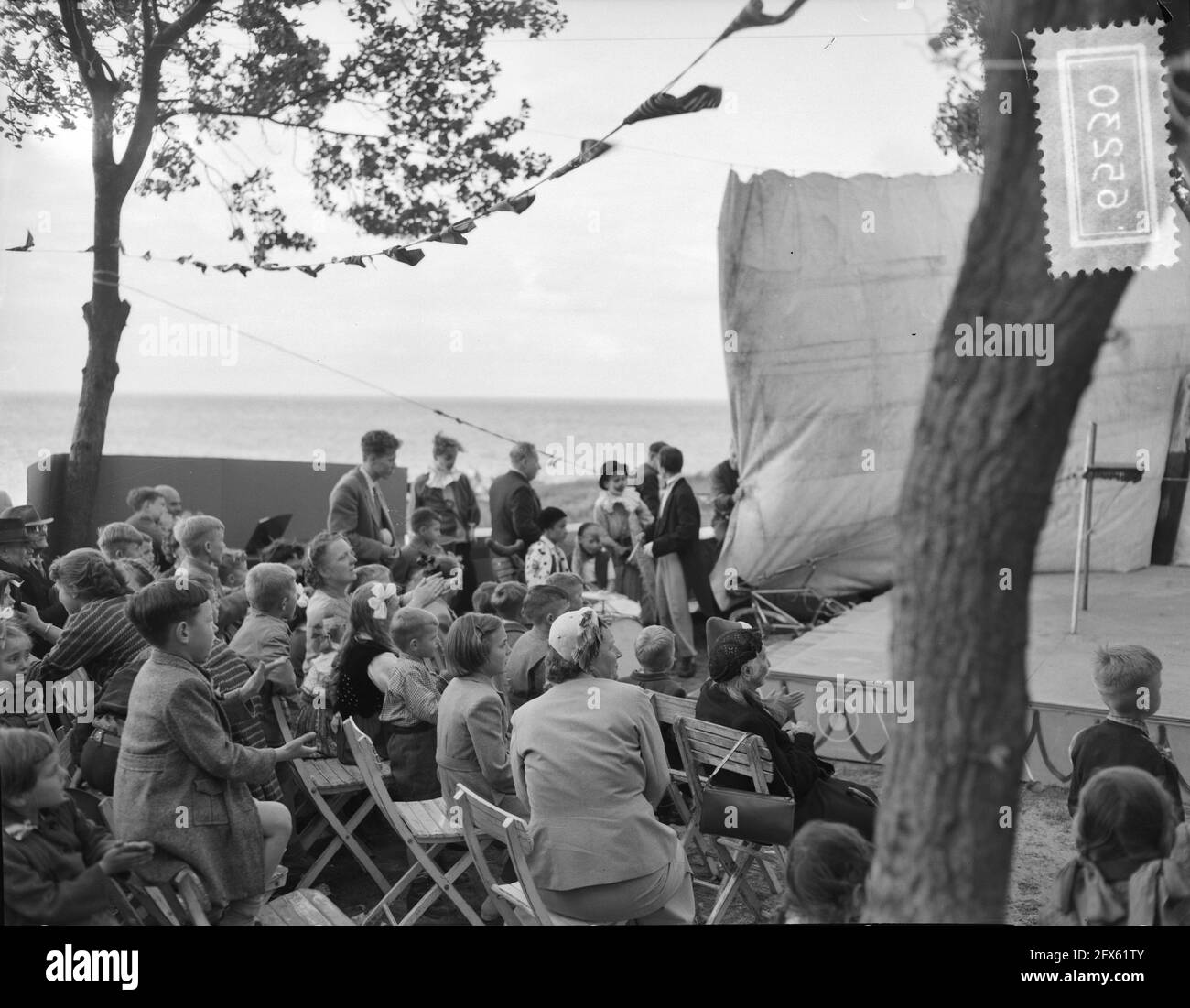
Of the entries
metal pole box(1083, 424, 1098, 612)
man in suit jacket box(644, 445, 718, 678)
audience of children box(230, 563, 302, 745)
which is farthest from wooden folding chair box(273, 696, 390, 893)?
metal pole box(1083, 424, 1098, 612)

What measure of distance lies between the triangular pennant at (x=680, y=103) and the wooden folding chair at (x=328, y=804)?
2.82m

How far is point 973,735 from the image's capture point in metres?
2.83

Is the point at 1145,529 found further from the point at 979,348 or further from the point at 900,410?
the point at 979,348

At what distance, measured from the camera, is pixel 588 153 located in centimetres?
508

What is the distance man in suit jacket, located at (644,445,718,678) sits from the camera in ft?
28.8

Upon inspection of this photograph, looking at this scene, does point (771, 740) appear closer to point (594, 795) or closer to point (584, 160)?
point (594, 795)

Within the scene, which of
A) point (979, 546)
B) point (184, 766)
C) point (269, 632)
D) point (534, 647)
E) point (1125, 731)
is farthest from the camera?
point (534, 647)

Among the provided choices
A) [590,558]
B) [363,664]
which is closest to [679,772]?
[363,664]

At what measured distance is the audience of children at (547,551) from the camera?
8.01 meters

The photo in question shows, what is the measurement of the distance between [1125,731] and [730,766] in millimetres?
1291

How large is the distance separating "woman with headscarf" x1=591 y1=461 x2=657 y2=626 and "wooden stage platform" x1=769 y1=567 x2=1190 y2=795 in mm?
1586
